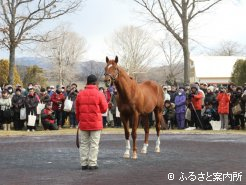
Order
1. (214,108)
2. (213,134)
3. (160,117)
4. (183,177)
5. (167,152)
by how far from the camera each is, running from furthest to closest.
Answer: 1. (214,108)
2. (213,134)
3. (160,117)
4. (167,152)
5. (183,177)

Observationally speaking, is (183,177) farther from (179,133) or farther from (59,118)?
(59,118)

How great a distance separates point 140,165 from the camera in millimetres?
10688

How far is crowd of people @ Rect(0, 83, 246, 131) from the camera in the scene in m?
22.2

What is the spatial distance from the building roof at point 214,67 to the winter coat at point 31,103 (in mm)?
46181

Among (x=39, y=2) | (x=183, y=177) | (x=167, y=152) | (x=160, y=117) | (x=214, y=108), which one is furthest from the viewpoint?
(x=39, y=2)

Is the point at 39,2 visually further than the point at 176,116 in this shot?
Yes

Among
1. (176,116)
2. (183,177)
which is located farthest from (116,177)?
(176,116)

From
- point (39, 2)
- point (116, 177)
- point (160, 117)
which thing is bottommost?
point (116, 177)

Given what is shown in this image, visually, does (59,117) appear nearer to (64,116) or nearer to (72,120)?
(64,116)

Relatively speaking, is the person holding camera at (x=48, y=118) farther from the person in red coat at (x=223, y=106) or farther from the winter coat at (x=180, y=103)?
the person in red coat at (x=223, y=106)

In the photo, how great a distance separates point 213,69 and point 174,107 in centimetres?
4675

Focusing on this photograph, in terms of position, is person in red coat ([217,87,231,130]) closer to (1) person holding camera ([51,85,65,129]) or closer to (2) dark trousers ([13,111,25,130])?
(1) person holding camera ([51,85,65,129])

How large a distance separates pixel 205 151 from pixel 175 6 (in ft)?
68.6

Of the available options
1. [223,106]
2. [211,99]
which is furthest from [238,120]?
[211,99]
